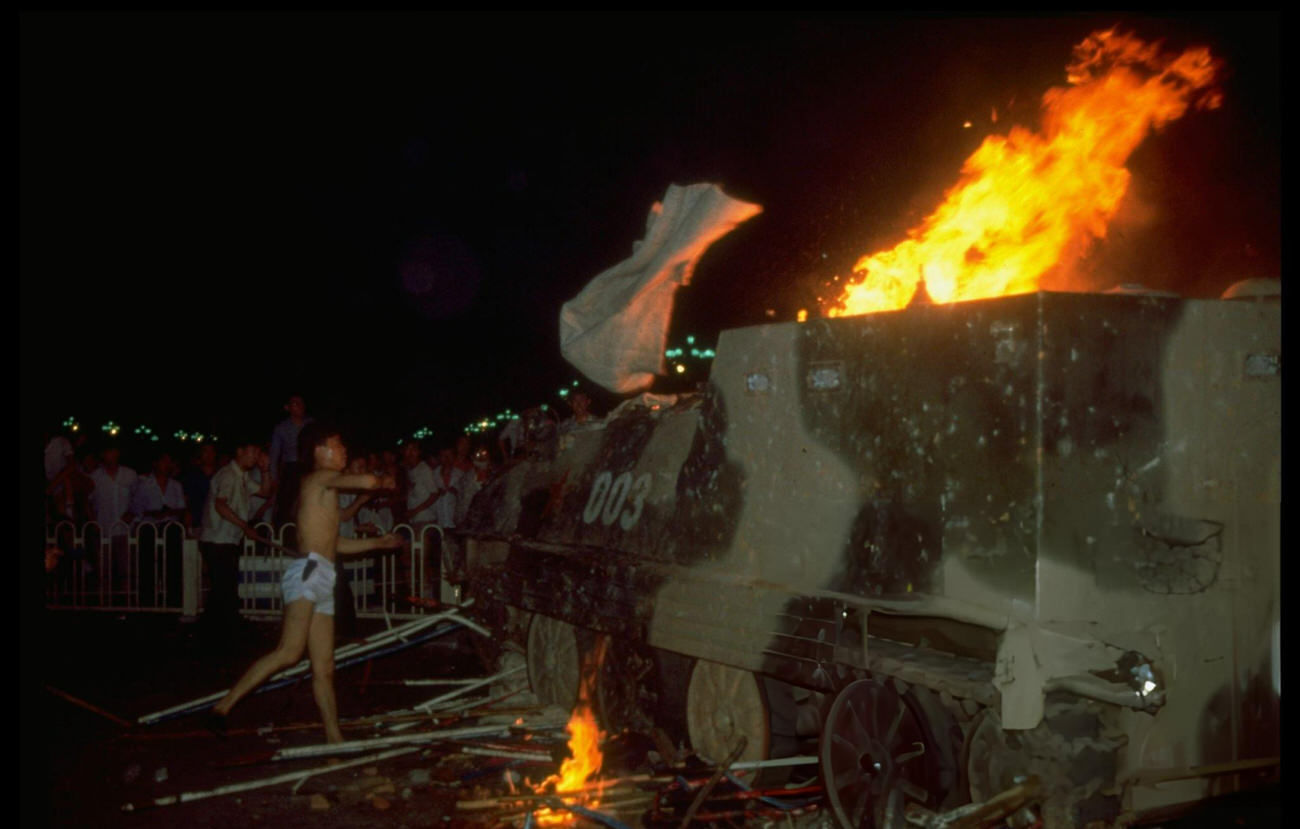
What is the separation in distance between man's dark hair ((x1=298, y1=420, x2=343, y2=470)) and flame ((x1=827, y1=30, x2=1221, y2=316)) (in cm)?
375

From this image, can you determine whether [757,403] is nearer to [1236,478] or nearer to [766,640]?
[766,640]

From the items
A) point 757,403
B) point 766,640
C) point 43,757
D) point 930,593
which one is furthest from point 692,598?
point 43,757

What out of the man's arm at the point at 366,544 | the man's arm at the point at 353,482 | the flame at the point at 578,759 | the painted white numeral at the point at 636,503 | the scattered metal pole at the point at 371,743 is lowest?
the flame at the point at 578,759

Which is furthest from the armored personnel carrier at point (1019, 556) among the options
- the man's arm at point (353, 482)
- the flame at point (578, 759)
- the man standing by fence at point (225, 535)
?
the man standing by fence at point (225, 535)

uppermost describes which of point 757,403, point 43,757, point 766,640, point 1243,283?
point 1243,283

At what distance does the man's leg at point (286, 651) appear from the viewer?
277 inches

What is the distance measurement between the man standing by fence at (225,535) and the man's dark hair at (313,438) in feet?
14.8

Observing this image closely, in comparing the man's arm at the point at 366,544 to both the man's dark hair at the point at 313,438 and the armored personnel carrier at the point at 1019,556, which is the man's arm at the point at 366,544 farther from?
the armored personnel carrier at the point at 1019,556

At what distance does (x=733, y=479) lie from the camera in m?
6.05

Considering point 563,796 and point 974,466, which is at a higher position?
point 974,466

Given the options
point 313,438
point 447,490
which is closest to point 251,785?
point 313,438

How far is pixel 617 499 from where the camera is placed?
7277 mm

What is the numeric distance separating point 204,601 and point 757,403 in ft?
35.5

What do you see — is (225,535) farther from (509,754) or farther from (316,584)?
(509,754)
